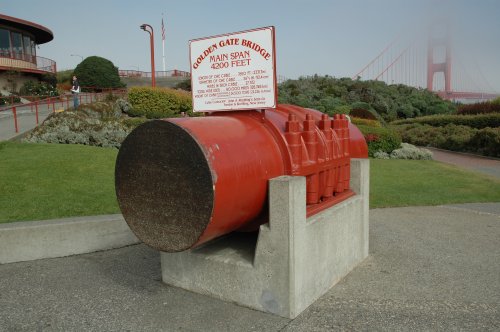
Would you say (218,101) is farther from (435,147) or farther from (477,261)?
(435,147)

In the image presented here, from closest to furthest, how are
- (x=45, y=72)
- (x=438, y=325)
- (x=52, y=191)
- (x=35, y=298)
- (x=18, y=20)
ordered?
(x=438, y=325)
(x=35, y=298)
(x=52, y=191)
(x=18, y=20)
(x=45, y=72)

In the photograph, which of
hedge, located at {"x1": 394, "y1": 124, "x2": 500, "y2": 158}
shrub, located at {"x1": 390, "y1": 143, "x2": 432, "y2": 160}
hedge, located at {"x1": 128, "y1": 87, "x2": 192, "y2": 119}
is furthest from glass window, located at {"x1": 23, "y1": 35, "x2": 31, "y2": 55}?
shrub, located at {"x1": 390, "y1": 143, "x2": 432, "y2": 160}

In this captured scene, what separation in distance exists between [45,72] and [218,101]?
3714 centimetres

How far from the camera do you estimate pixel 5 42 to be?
34531 millimetres

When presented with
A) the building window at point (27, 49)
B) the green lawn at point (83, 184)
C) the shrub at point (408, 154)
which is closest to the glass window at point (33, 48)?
the building window at point (27, 49)

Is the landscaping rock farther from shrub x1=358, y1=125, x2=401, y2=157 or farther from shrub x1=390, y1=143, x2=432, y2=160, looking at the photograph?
shrub x1=390, y1=143, x2=432, y2=160

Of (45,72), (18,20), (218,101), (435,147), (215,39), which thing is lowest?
(435,147)

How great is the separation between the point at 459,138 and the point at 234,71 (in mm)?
19308

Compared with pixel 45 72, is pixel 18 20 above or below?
above

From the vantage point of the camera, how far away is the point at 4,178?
7.63 meters

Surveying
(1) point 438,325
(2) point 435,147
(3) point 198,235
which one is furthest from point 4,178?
(2) point 435,147

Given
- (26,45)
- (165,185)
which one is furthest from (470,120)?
(26,45)

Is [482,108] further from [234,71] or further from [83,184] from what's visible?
[234,71]

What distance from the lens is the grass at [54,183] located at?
6.38 meters
